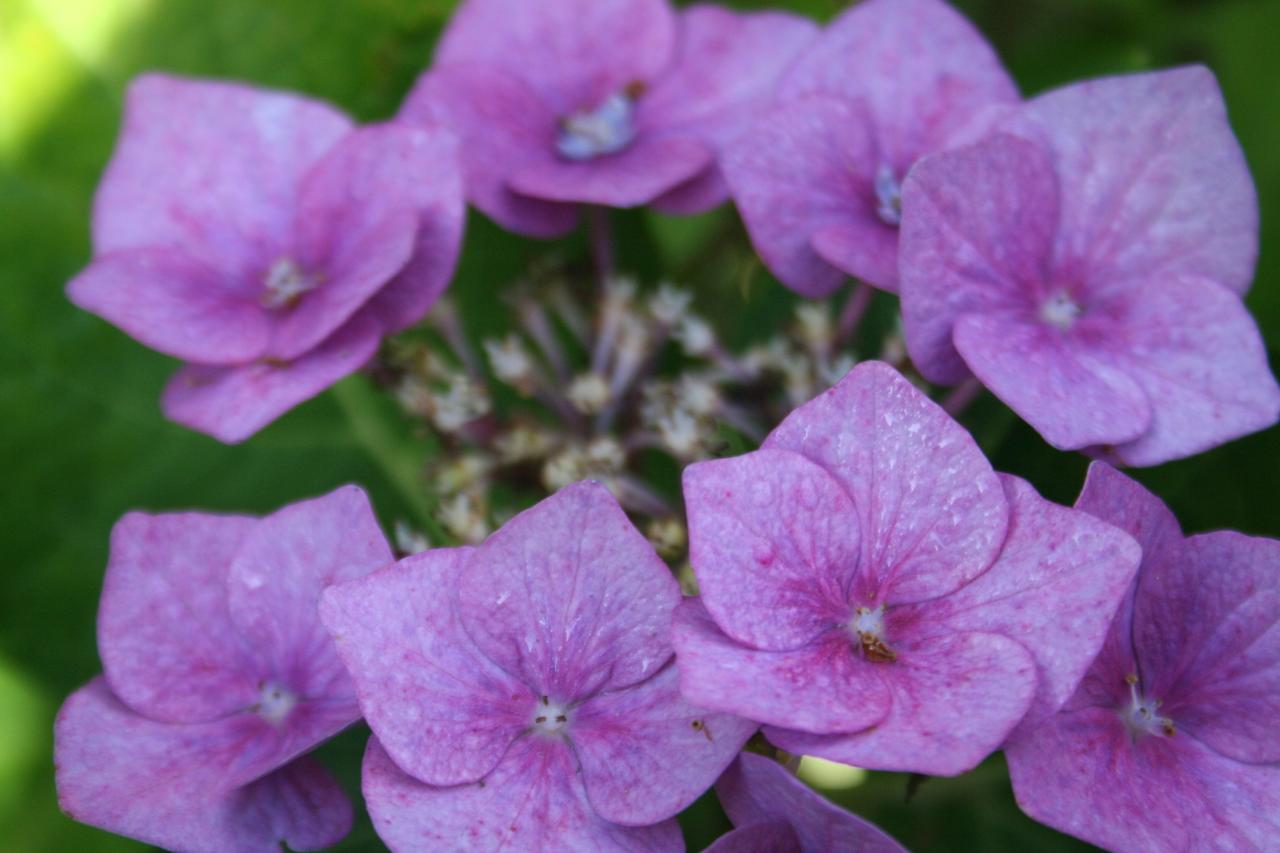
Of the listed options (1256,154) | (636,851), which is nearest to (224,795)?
(636,851)

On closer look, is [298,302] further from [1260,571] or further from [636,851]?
[1260,571]

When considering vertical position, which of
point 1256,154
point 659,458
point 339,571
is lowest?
point 1256,154

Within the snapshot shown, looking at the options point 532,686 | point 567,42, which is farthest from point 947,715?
point 567,42

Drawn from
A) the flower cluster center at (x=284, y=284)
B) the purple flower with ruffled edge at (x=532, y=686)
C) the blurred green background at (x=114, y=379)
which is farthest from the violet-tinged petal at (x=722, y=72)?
the purple flower with ruffled edge at (x=532, y=686)

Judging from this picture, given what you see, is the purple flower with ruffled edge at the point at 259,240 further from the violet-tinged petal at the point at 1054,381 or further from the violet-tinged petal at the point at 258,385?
the violet-tinged petal at the point at 1054,381

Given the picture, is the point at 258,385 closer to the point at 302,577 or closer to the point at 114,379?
the point at 302,577

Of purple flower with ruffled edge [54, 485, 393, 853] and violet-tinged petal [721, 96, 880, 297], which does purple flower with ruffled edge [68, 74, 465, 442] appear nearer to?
purple flower with ruffled edge [54, 485, 393, 853]
